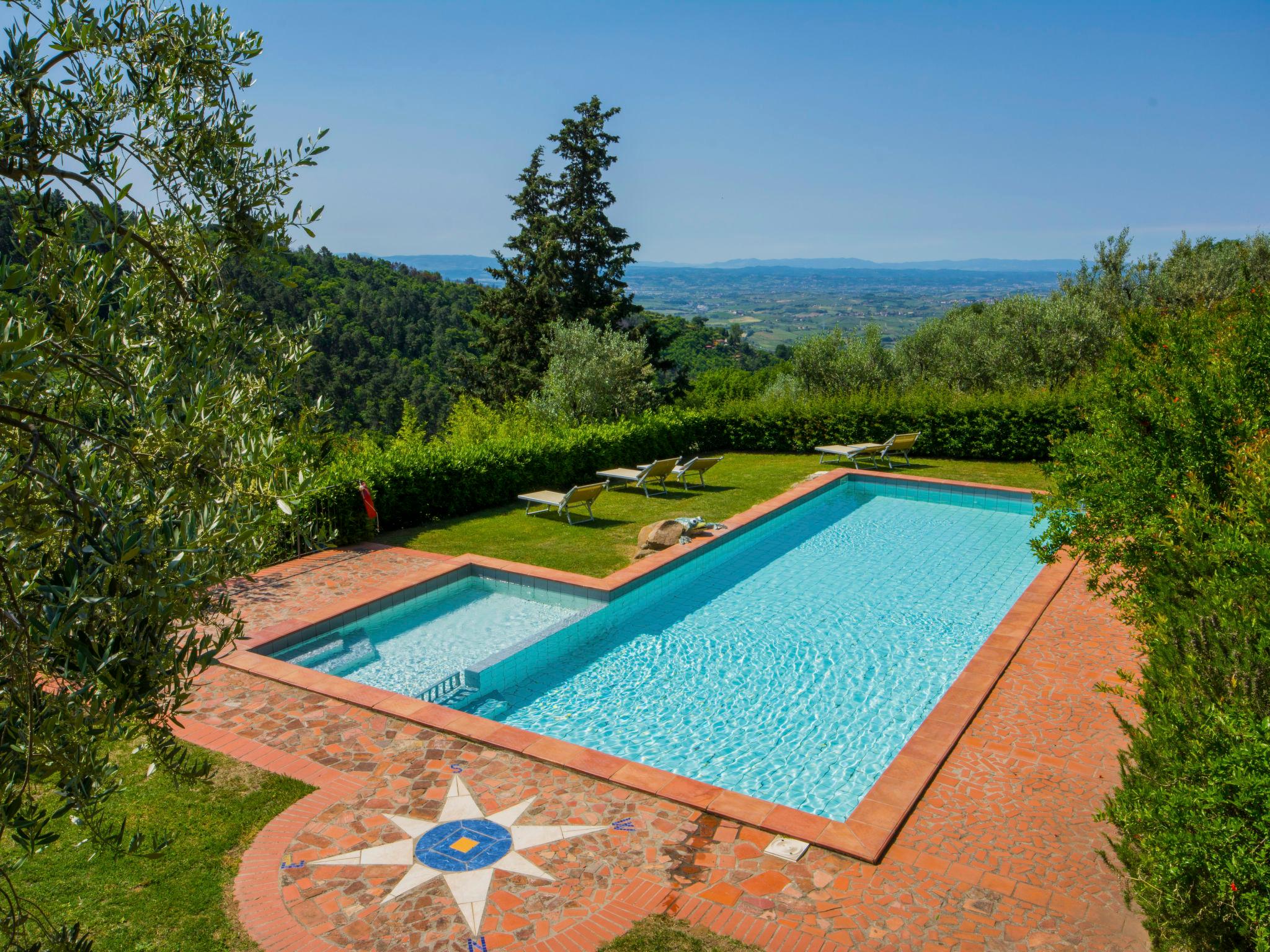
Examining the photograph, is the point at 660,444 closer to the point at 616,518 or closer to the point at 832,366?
the point at 616,518

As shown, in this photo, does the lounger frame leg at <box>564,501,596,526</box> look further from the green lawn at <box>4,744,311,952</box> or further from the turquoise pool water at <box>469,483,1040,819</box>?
the green lawn at <box>4,744,311,952</box>

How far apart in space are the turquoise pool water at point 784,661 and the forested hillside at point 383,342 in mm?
28428

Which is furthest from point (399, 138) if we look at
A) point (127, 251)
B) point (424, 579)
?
point (127, 251)

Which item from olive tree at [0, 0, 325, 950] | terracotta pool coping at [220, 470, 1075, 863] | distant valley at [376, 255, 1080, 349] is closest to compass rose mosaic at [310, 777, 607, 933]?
terracotta pool coping at [220, 470, 1075, 863]

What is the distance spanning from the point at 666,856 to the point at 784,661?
4.35 meters

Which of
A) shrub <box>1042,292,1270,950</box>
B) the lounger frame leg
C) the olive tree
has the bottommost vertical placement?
the lounger frame leg

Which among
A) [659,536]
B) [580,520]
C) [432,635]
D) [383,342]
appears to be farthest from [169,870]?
[383,342]

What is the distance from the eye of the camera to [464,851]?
5262 mm

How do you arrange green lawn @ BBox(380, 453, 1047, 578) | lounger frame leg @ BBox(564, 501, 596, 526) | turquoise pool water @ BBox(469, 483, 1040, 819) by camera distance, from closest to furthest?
turquoise pool water @ BBox(469, 483, 1040, 819) → green lawn @ BBox(380, 453, 1047, 578) → lounger frame leg @ BBox(564, 501, 596, 526)

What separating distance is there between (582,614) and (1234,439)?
22.6 feet

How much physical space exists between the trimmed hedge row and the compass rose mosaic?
22.6ft

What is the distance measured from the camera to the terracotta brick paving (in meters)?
4.57

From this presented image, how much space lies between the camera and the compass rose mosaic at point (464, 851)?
494cm

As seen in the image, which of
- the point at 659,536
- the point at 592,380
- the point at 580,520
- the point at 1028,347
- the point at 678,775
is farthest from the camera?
the point at 1028,347
